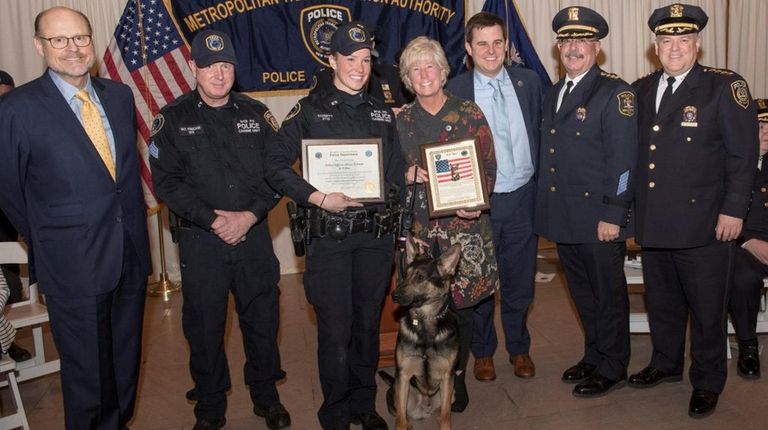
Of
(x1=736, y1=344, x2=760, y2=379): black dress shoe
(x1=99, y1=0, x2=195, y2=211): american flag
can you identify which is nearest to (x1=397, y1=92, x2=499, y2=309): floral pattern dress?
(x1=736, y1=344, x2=760, y2=379): black dress shoe

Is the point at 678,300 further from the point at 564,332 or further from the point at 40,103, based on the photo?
the point at 40,103

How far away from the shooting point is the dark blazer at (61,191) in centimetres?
297

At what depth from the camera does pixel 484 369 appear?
14.7ft

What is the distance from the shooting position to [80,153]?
3031 mm

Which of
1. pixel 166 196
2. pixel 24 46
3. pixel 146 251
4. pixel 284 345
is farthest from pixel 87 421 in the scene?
pixel 24 46

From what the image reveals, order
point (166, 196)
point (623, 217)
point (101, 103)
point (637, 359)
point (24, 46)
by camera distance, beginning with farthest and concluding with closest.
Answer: point (24, 46), point (637, 359), point (623, 217), point (166, 196), point (101, 103)

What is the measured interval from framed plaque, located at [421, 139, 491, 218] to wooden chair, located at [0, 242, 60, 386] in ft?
8.72

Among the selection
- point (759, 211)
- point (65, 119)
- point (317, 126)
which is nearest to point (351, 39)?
point (317, 126)

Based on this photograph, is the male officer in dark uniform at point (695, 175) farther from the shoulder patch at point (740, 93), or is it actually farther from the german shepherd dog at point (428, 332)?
the german shepherd dog at point (428, 332)

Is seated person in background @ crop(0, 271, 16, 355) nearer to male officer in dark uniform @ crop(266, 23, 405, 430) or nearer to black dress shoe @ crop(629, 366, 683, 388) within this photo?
male officer in dark uniform @ crop(266, 23, 405, 430)

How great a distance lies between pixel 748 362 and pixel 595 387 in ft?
3.59

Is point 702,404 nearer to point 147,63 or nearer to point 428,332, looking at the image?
point 428,332

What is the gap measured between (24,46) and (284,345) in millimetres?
4026

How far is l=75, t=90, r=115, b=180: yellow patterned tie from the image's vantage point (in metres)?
3.11
